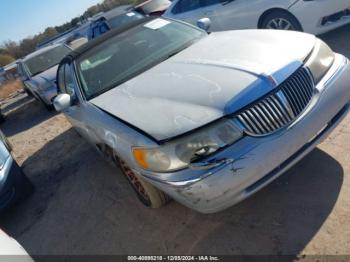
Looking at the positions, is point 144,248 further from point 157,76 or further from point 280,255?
point 157,76

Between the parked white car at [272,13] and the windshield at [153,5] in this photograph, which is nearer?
the parked white car at [272,13]

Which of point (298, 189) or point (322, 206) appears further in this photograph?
point (298, 189)

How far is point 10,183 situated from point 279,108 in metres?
3.18

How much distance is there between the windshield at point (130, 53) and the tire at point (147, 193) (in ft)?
2.99

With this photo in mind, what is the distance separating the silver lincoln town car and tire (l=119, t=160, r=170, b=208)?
0.01 metres

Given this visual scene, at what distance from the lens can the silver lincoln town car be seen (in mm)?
2396

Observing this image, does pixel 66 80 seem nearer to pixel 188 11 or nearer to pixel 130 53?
pixel 130 53

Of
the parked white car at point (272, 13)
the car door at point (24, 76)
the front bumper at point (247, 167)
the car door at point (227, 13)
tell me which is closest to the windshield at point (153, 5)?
the car door at point (24, 76)

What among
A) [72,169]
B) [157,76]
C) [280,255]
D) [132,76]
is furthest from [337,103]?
[72,169]

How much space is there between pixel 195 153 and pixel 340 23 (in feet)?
13.3

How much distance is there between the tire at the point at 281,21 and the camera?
5.58m

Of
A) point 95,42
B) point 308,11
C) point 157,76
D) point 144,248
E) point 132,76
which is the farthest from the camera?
point 308,11

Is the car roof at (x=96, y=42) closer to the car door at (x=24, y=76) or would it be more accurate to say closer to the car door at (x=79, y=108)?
the car door at (x=79, y=108)

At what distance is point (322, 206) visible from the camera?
8.98 feet
